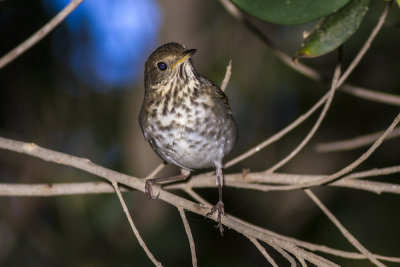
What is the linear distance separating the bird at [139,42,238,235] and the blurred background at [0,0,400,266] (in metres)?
1.64

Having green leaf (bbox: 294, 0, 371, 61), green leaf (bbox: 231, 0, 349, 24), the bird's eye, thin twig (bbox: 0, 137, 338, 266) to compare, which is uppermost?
the bird's eye

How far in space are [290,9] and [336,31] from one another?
1.27 ft

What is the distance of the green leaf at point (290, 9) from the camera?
2441 millimetres

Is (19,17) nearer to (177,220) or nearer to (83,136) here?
(83,136)

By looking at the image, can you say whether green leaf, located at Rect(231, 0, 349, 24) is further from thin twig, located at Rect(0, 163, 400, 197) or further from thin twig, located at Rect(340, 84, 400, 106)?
thin twig, located at Rect(340, 84, 400, 106)

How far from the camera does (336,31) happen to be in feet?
9.05

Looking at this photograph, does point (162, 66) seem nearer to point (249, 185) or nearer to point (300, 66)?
Answer: point (300, 66)

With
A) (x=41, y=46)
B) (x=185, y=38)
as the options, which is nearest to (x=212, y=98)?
(x=185, y=38)

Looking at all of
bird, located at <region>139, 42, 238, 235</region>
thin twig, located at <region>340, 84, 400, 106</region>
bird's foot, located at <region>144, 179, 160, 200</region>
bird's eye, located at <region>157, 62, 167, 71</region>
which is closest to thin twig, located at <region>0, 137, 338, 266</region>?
bird's foot, located at <region>144, 179, 160, 200</region>

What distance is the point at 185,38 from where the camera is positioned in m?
5.56

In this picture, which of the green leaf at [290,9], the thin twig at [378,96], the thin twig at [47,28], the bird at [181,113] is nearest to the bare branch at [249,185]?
the bird at [181,113]

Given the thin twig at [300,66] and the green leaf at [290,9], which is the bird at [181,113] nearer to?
the thin twig at [300,66]

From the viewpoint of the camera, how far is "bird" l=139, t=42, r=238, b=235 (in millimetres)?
3646

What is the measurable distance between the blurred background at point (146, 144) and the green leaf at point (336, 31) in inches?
95.6
